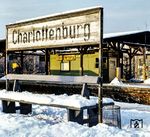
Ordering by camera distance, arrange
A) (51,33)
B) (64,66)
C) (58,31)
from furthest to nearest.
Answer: (64,66) < (51,33) < (58,31)

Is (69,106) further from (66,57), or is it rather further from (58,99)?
(66,57)

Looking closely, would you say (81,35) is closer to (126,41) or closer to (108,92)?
(108,92)

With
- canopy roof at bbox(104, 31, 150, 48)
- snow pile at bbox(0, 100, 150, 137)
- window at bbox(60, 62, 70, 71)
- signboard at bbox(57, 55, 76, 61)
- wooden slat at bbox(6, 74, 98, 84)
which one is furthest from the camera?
window at bbox(60, 62, 70, 71)

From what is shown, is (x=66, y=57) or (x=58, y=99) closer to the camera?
(x=58, y=99)

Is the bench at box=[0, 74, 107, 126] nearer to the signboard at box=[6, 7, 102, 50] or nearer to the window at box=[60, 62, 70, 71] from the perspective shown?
the signboard at box=[6, 7, 102, 50]

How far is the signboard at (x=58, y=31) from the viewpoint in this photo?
737cm

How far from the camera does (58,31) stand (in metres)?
8.38

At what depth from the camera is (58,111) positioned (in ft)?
32.0

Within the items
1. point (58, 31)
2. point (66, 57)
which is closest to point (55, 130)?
point (58, 31)

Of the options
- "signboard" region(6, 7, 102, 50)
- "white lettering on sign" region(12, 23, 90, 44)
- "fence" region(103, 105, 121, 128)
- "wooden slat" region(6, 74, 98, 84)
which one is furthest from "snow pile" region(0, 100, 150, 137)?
"white lettering on sign" region(12, 23, 90, 44)

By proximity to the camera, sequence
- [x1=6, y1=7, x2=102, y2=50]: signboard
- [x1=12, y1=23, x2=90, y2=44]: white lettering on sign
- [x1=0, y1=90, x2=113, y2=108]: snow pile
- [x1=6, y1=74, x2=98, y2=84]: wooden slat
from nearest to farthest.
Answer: [x1=0, y1=90, x2=113, y2=108]: snow pile
[x1=6, y1=74, x2=98, y2=84]: wooden slat
[x1=6, y1=7, x2=102, y2=50]: signboard
[x1=12, y1=23, x2=90, y2=44]: white lettering on sign

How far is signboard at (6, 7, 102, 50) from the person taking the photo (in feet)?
24.2

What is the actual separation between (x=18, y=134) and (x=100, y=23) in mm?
2849

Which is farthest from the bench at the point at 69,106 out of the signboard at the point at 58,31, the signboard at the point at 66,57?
the signboard at the point at 66,57
